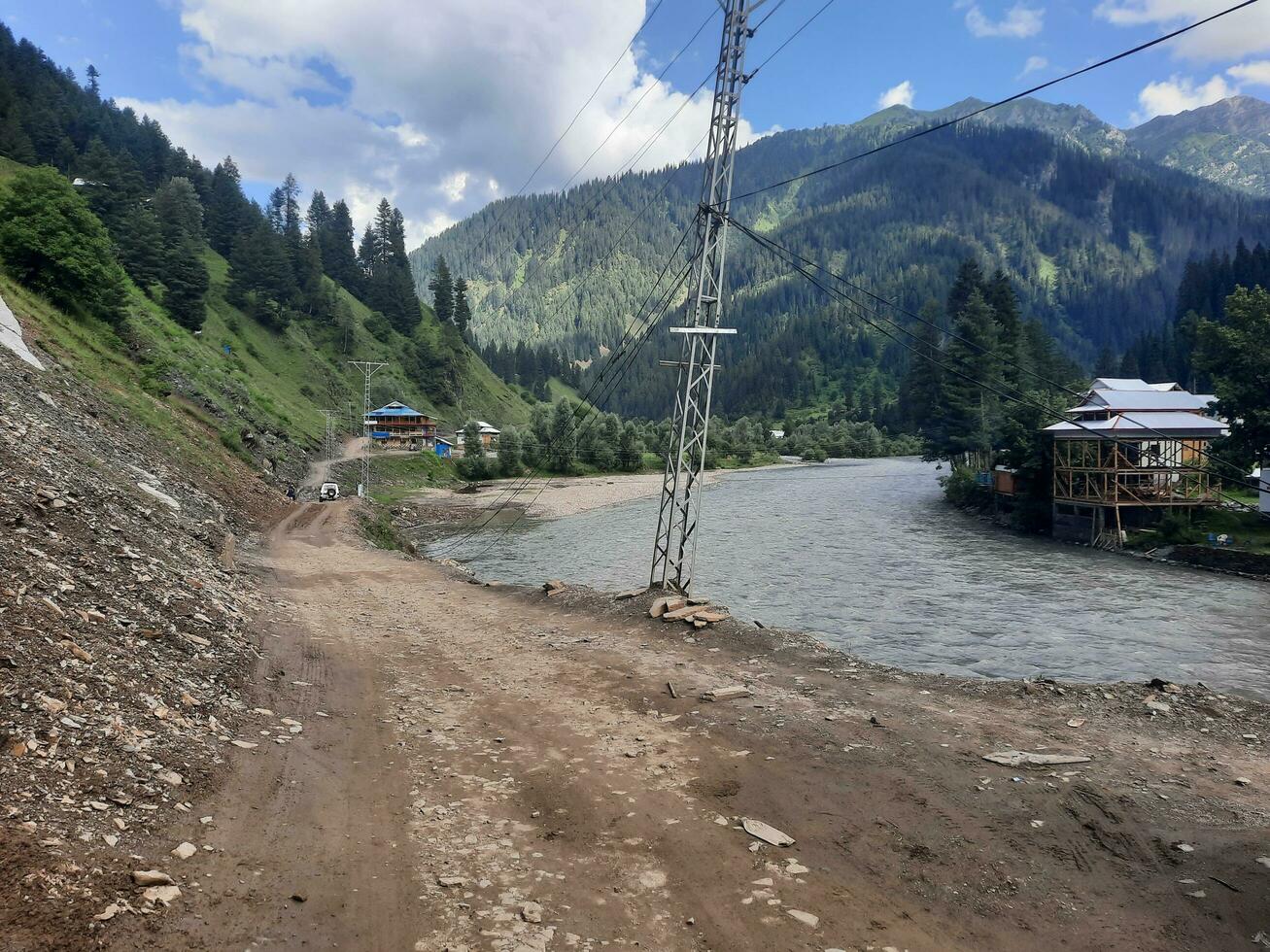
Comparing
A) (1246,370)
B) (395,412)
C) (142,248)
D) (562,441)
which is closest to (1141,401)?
(1246,370)

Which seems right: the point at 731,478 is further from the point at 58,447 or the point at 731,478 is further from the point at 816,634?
the point at 58,447

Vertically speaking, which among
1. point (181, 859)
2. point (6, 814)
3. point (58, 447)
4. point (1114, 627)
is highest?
point (58, 447)

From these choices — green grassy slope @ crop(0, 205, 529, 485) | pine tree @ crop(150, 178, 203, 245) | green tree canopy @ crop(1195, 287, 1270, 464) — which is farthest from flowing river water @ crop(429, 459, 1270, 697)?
pine tree @ crop(150, 178, 203, 245)

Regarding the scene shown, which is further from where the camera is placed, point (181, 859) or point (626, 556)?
point (626, 556)

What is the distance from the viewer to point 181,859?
6.97 metres

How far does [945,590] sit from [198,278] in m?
92.2

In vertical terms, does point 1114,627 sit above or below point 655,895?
below

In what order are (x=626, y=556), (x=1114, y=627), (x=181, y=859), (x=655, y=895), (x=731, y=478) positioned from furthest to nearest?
(x=731, y=478), (x=626, y=556), (x=1114, y=627), (x=655, y=895), (x=181, y=859)

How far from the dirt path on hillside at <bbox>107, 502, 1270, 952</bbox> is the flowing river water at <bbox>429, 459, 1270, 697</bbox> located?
10.4 meters

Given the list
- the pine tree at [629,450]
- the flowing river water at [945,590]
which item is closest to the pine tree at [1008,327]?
the flowing river water at [945,590]

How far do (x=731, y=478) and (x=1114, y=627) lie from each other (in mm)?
80375

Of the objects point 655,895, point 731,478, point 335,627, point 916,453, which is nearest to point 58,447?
point 335,627

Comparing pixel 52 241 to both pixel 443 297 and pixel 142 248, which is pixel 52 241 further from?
pixel 443 297

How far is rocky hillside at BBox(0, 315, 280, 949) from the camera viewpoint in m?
6.15
